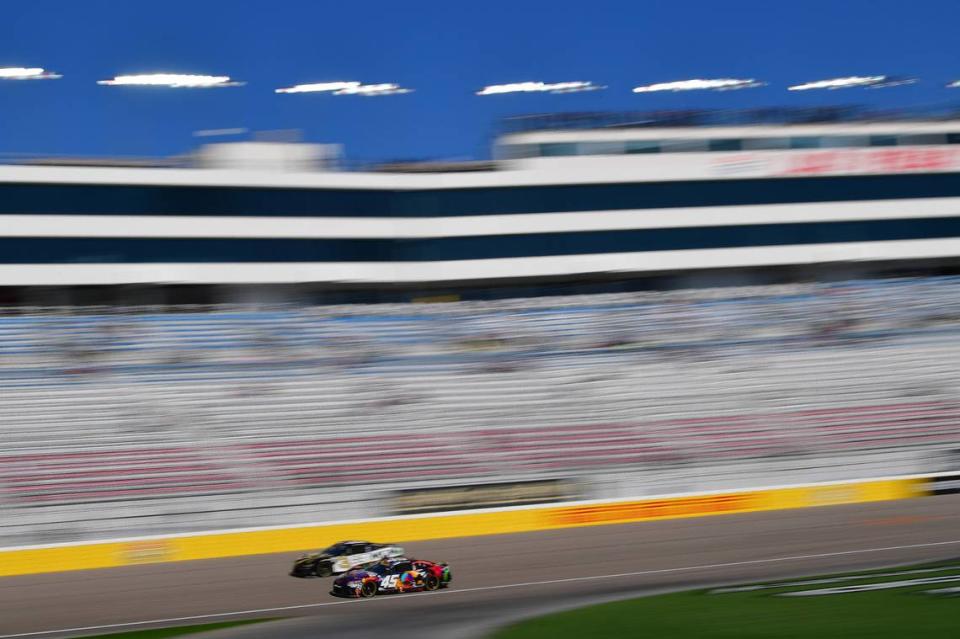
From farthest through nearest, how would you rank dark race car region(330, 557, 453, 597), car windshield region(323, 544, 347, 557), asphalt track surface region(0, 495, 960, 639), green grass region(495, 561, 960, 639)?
car windshield region(323, 544, 347, 557)
dark race car region(330, 557, 453, 597)
asphalt track surface region(0, 495, 960, 639)
green grass region(495, 561, 960, 639)

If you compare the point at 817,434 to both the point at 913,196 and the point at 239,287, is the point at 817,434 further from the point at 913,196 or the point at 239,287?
the point at 239,287

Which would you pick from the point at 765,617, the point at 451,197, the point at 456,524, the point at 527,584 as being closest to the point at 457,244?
the point at 451,197

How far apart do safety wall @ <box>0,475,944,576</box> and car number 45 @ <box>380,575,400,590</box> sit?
3.51 meters

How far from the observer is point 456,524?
17734 mm

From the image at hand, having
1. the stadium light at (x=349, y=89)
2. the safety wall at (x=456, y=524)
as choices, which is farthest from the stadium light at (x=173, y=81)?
the safety wall at (x=456, y=524)

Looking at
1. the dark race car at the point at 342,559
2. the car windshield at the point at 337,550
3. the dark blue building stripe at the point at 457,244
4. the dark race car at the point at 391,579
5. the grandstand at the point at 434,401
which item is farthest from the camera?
the dark blue building stripe at the point at 457,244

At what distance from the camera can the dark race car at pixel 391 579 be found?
44.1 feet

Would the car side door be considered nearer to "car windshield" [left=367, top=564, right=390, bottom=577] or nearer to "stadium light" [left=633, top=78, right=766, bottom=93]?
"car windshield" [left=367, top=564, right=390, bottom=577]

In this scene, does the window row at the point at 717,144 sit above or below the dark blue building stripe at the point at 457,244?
above

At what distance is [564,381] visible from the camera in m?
22.1

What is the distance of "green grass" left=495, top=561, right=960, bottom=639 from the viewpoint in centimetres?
957

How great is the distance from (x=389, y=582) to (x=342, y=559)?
136 cm

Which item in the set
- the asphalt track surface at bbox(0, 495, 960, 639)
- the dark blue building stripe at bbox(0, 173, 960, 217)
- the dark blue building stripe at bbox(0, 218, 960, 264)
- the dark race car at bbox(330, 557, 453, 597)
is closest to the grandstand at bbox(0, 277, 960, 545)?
the dark blue building stripe at bbox(0, 218, 960, 264)

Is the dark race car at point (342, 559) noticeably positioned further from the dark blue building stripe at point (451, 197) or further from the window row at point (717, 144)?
the window row at point (717, 144)
